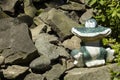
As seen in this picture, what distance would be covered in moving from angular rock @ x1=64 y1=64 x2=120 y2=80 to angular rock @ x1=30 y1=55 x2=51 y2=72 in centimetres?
26

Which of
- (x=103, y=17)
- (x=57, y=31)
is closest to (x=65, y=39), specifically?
(x=57, y=31)

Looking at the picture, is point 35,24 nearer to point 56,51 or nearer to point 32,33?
point 32,33

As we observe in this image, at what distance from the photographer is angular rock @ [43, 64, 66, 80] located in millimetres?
5102

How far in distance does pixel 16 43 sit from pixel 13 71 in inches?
15.5

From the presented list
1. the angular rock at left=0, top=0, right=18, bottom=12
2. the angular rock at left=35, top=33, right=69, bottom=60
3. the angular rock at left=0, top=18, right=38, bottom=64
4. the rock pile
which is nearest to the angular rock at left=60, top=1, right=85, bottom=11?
the rock pile

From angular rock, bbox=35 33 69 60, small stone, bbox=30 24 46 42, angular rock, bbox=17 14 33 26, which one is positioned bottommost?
angular rock, bbox=35 33 69 60

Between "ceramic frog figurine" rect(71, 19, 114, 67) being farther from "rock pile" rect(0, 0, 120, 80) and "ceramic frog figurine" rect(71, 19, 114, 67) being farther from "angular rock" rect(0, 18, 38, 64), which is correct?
"angular rock" rect(0, 18, 38, 64)

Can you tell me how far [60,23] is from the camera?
5.72 meters

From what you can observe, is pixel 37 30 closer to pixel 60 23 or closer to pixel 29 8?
pixel 60 23

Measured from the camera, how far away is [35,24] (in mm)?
6148

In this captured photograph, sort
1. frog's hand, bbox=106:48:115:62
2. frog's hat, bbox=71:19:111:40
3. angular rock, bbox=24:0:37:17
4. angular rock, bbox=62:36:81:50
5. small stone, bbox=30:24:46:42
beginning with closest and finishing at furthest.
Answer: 1. frog's hat, bbox=71:19:111:40
2. frog's hand, bbox=106:48:115:62
3. angular rock, bbox=62:36:81:50
4. small stone, bbox=30:24:46:42
5. angular rock, bbox=24:0:37:17

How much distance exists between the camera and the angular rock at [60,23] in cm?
568

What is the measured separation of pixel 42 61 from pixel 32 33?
0.85 meters

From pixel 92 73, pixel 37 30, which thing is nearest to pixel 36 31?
pixel 37 30
